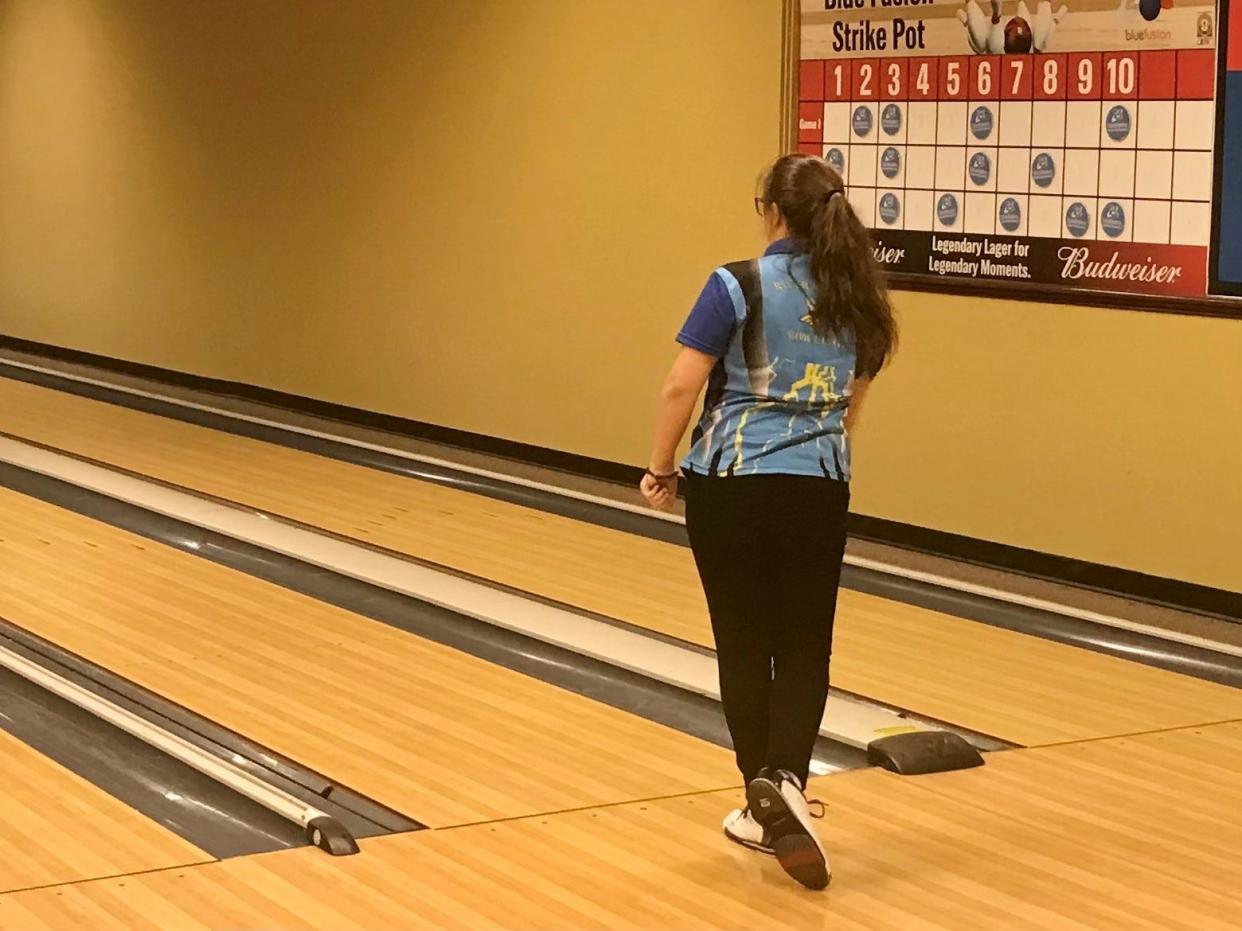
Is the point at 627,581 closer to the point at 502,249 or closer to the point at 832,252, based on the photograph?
the point at 502,249

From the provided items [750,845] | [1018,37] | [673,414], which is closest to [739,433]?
[673,414]

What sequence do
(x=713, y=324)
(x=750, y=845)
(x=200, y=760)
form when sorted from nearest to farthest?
(x=713, y=324), (x=750, y=845), (x=200, y=760)

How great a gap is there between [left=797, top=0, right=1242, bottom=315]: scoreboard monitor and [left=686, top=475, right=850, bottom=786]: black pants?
269 cm

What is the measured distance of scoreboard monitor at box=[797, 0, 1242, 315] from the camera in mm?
5539

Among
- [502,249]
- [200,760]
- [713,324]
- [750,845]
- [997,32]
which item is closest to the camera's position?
[713,324]

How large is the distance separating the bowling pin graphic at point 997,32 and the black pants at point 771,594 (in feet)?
10.3

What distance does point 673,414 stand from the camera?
3.26 m

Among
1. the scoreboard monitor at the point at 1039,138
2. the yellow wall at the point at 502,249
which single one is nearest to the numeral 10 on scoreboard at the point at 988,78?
the scoreboard monitor at the point at 1039,138

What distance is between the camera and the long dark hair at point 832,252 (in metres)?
3.22

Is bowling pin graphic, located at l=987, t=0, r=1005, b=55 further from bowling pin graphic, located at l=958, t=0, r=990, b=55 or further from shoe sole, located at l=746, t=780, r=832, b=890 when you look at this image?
shoe sole, located at l=746, t=780, r=832, b=890

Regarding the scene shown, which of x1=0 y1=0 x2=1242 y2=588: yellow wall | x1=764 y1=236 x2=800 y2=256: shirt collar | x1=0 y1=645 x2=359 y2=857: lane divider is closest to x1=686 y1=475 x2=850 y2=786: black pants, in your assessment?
x1=764 y1=236 x2=800 y2=256: shirt collar

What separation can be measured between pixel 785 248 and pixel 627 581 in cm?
279

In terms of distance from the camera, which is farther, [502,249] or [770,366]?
[502,249]

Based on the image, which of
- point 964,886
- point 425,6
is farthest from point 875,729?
point 425,6
